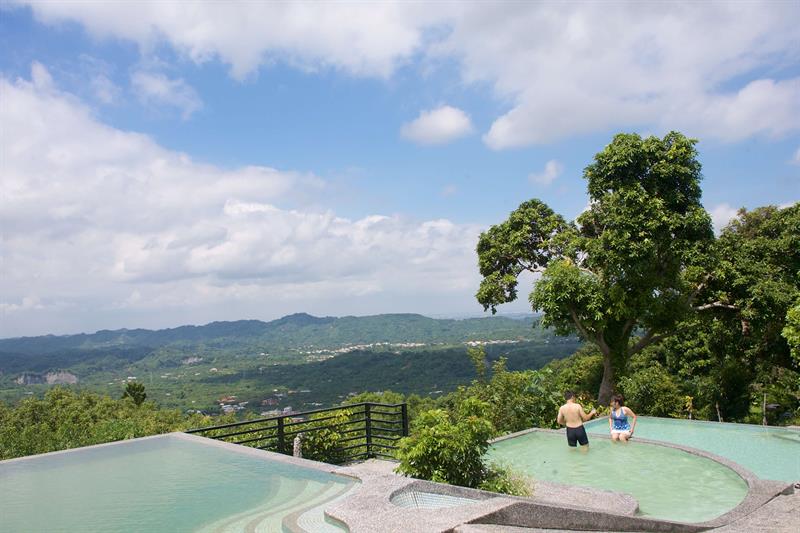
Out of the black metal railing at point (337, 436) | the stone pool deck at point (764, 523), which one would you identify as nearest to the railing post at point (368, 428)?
the black metal railing at point (337, 436)

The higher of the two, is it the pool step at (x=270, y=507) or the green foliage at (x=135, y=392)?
the pool step at (x=270, y=507)

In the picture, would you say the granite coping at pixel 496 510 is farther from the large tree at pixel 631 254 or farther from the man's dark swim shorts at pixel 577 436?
the large tree at pixel 631 254

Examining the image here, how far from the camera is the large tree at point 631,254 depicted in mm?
13188

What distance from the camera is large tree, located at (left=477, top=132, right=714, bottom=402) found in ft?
43.3

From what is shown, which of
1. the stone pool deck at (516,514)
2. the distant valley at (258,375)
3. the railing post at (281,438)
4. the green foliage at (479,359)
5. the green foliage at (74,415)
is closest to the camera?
the stone pool deck at (516,514)

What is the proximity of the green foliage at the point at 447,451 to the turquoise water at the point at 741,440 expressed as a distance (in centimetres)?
477

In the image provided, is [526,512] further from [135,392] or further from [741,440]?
[135,392]

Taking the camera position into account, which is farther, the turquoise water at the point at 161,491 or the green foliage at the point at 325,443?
the green foliage at the point at 325,443

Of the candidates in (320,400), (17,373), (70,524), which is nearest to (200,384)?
(320,400)

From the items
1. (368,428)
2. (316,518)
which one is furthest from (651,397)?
(316,518)

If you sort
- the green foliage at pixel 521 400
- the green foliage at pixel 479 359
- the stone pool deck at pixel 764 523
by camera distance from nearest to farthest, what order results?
the stone pool deck at pixel 764 523 < the green foliage at pixel 521 400 < the green foliage at pixel 479 359

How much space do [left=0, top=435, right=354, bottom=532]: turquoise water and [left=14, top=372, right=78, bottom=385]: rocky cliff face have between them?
A: 114704 mm

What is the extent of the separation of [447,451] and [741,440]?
7389 millimetres

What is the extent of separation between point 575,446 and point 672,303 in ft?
23.8
